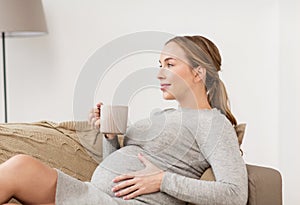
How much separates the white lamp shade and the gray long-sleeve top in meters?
0.99

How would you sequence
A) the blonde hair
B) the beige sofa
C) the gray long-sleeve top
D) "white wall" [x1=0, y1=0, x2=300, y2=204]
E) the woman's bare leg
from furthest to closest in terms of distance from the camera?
"white wall" [x1=0, y1=0, x2=300, y2=204], the beige sofa, the blonde hair, the gray long-sleeve top, the woman's bare leg

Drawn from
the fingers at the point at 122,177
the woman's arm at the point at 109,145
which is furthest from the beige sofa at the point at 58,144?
the fingers at the point at 122,177

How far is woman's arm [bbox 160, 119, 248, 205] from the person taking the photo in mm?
1695

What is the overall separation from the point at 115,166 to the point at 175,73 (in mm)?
376

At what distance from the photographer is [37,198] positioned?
1.65 metres

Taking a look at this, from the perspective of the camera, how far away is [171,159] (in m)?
1.87

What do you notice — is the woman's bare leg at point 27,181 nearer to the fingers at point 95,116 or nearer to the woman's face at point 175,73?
the fingers at point 95,116

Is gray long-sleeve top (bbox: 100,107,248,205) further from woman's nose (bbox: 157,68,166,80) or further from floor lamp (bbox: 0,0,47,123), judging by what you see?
floor lamp (bbox: 0,0,47,123)

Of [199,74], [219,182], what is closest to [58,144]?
[199,74]

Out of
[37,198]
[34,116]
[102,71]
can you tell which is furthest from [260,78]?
[37,198]

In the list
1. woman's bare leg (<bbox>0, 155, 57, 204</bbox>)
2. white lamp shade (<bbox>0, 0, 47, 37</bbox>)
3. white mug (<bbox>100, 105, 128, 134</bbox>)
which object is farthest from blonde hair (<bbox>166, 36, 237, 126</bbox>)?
white lamp shade (<bbox>0, 0, 47, 37</bbox>)

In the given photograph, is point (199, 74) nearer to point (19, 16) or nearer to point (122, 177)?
point (122, 177)

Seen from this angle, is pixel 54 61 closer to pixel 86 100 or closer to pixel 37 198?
pixel 86 100

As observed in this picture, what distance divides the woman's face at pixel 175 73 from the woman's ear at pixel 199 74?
0.01 meters
